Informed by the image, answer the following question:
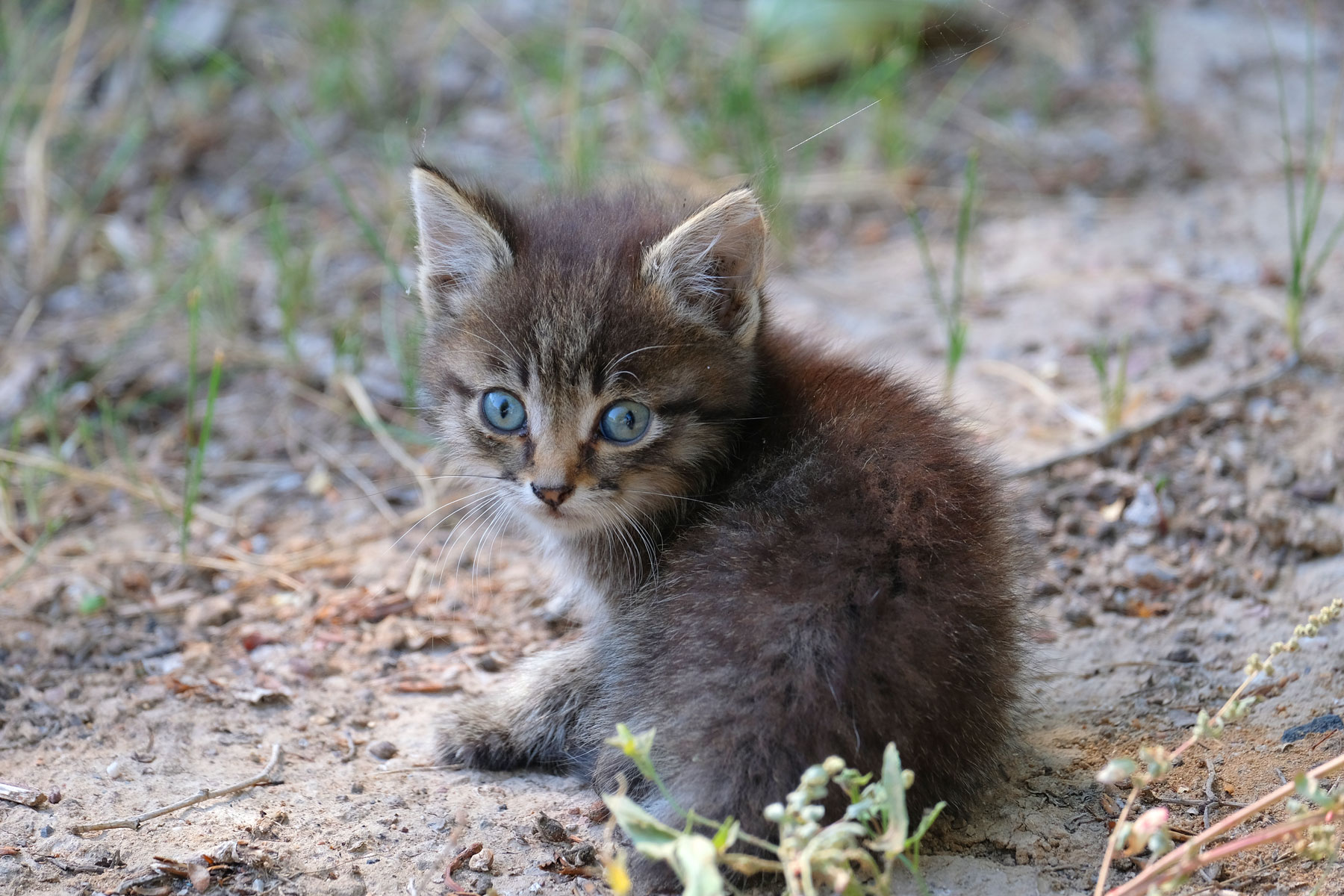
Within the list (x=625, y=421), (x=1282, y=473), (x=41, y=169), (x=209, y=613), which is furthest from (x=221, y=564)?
(x=1282, y=473)

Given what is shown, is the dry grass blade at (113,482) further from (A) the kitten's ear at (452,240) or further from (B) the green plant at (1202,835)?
(B) the green plant at (1202,835)

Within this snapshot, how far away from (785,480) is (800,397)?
1.36ft

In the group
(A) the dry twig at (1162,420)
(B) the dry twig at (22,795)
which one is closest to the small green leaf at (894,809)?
(B) the dry twig at (22,795)

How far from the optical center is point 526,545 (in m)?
4.75

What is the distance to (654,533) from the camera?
3.40m

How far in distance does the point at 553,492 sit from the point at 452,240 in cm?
93

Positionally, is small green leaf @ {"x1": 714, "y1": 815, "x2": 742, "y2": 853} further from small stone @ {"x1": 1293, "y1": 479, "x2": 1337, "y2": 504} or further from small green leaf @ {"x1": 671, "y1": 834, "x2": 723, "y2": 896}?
small stone @ {"x1": 1293, "y1": 479, "x2": 1337, "y2": 504}

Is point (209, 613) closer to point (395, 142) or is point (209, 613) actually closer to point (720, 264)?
point (720, 264)

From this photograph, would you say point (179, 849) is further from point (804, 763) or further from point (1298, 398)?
point (1298, 398)

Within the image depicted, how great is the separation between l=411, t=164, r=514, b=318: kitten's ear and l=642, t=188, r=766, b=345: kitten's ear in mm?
476

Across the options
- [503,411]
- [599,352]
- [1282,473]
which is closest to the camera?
[599,352]

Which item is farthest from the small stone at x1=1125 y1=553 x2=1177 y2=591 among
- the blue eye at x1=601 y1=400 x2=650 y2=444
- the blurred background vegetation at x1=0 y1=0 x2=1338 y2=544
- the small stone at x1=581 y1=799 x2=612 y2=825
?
the small stone at x1=581 y1=799 x2=612 y2=825

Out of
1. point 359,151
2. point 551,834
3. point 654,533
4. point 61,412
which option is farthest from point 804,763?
point 359,151

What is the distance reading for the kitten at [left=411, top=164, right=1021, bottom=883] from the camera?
2580 millimetres
